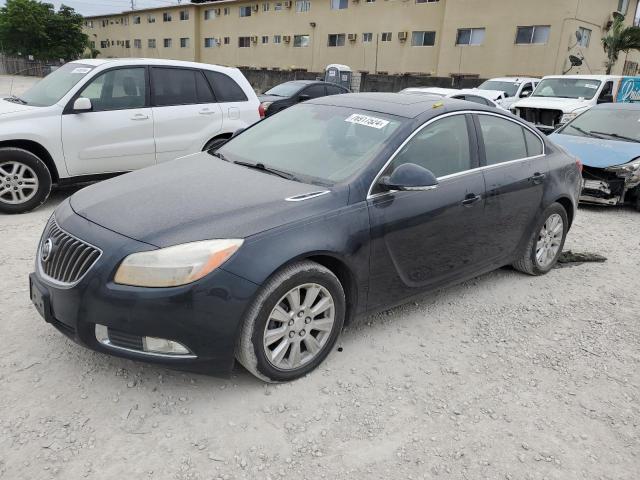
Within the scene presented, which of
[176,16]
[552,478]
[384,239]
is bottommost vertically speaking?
[552,478]

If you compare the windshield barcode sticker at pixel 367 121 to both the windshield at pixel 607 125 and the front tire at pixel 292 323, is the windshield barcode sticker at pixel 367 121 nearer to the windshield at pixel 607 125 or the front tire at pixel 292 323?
the front tire at pixel 292 323

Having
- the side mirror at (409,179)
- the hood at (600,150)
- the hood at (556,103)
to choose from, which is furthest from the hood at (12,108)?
the hood at (556,103)

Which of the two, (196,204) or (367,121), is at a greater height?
(367,121)

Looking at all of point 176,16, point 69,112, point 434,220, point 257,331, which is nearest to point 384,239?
point 434,220

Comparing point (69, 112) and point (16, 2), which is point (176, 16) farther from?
point (69, 112)

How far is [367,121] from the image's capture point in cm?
361

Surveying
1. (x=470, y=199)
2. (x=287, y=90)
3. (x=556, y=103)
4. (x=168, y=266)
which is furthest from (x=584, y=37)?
(x=168, y=266)

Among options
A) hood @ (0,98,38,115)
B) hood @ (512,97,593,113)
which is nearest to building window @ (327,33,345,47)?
hood @ (512,97,593,113)

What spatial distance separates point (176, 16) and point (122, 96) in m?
44.8

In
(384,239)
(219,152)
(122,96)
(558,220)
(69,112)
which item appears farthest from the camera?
(122,96)

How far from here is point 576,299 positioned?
14.4ft

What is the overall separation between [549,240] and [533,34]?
914 inches

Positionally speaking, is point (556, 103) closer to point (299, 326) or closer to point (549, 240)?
point (549, 240)

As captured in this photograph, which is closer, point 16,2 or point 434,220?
point 434,220
